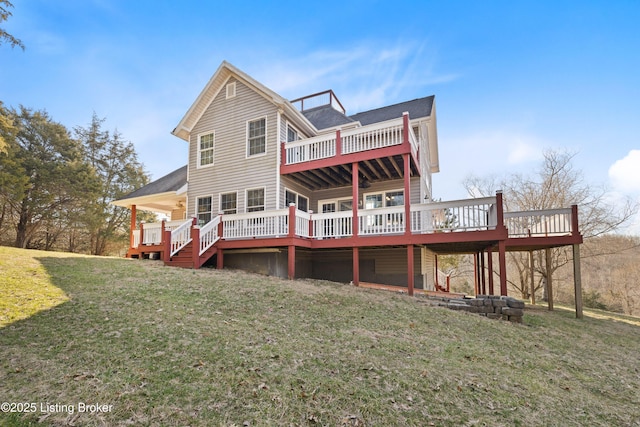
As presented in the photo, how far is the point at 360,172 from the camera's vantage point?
13.5 m

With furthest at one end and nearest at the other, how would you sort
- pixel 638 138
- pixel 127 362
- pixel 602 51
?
pixel 638 138 → pixel 602 51 → pixel 127 362

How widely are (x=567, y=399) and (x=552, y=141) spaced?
1023 inches

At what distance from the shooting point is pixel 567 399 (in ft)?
13.8

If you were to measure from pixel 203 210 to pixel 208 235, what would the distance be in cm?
333

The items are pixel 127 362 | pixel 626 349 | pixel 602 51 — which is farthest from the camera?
pixel 602 51

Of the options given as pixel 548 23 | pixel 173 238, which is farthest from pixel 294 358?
pixel 548 23

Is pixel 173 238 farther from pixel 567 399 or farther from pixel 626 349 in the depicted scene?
pixel 626 349

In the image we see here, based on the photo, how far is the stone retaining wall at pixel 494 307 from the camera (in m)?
8.45

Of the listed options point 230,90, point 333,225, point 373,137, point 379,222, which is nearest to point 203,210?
point 230,90

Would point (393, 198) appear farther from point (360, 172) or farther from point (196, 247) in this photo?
point (196, 247)

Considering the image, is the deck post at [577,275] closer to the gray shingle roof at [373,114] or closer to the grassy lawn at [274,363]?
the grassy lawn at [274,363]

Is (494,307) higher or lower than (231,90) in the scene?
lower

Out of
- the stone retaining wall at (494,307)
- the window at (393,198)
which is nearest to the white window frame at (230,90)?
the window at (393,198)

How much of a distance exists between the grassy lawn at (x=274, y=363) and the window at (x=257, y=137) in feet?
26.0
